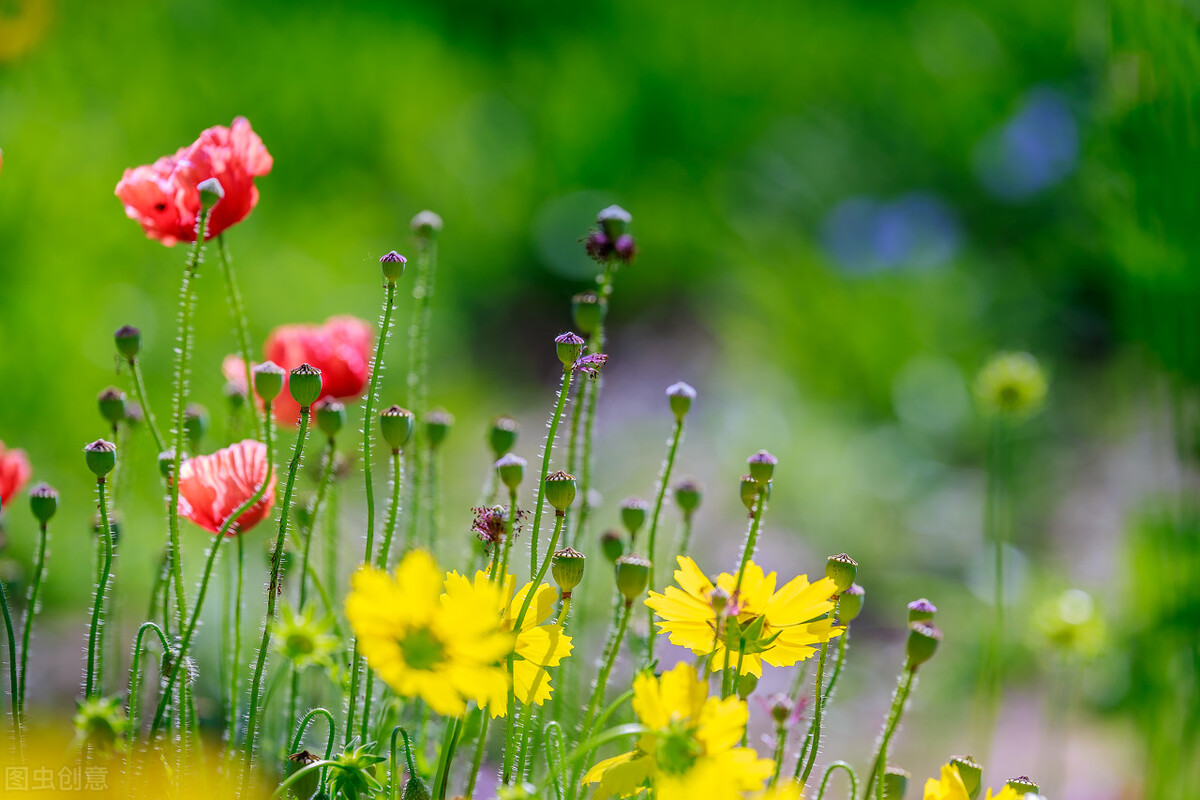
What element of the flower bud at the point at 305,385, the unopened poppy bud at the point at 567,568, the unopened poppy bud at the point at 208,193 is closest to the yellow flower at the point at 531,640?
the unopened poppy bud at the point at 567,568

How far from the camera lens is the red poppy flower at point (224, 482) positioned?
66 cm

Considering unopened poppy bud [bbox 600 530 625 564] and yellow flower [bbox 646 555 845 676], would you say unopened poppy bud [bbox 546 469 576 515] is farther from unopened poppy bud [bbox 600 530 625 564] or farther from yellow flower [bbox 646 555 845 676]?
unopened poppy bud [bbox 600 530 625 564]

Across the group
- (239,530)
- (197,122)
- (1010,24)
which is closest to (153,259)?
(197,122)

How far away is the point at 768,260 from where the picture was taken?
2.75m

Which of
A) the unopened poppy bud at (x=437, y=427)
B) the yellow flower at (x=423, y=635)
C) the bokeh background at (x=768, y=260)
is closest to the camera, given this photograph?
the yellow flower at (x=423, y=635)

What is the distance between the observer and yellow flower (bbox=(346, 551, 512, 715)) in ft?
1.43

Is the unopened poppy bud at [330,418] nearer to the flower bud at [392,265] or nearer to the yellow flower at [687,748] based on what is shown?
the flower bud at [392,265]

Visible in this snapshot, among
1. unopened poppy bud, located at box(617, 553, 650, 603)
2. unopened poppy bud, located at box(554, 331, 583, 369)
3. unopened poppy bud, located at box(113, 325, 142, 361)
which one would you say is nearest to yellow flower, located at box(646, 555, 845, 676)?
unopened poppy bud, located at box(617, 553, 650, 603)

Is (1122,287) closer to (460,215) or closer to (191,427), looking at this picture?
(460,215)

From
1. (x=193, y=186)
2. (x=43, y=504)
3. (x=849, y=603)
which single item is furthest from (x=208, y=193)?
(x=849, y=603)

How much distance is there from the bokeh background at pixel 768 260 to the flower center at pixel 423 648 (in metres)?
1.00

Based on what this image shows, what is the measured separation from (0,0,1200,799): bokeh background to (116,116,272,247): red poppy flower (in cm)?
92

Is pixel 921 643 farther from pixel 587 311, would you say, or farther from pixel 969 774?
pixel 587 311

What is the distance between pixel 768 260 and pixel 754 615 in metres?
2.23
